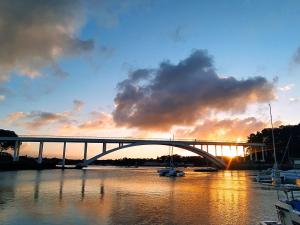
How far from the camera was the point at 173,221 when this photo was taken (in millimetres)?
17016

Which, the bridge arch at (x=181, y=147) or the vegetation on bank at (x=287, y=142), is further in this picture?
the vegetation on bank at (x=287, y=142)

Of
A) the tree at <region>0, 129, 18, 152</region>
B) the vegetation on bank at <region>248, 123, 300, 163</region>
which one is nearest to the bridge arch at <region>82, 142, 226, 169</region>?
the vegetation on bank at <region>248, 123, 300, 163</region>

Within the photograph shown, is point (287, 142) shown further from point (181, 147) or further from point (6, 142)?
point (6, 142)

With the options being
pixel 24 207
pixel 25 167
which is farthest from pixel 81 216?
pixel 25 167

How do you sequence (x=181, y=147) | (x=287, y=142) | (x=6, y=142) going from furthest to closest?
(x=287, y=142)
(x=181, y=147)
(x=6, y=142)

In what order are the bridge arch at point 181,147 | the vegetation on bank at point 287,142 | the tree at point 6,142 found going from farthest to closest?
the vegetation on bank at point 287,142, the tree at point 6,142, the bridge arch at point 181,147

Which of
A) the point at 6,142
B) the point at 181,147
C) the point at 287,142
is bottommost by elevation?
the point at 181,147

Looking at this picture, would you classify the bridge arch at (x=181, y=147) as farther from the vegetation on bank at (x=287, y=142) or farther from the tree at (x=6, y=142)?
the tree at (x=6, y=142)

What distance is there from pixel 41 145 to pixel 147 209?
97.7 metres

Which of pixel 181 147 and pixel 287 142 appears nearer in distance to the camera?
pixel 181 147

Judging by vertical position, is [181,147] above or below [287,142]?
below

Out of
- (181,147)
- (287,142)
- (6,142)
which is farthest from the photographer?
(287,142)

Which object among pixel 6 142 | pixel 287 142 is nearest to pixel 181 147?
pixel 287 142

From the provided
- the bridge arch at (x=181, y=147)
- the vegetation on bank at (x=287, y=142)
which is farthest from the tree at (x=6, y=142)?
the vegetation on bank at (x=287, y=142)
